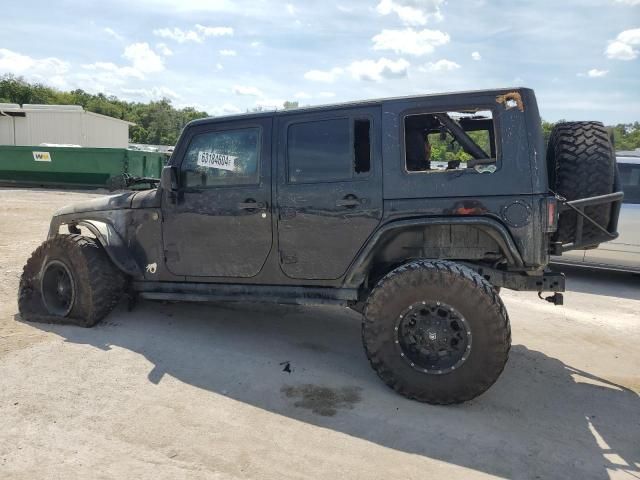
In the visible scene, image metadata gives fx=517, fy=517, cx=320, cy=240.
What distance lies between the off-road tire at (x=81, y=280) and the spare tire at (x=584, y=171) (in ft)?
12.7

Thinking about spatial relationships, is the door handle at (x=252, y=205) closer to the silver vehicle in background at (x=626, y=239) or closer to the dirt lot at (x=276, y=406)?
the dirt lot at (x=276, y=406)

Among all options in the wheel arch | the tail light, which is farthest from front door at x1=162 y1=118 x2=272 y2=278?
the tail light

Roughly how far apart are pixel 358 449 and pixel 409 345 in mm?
907

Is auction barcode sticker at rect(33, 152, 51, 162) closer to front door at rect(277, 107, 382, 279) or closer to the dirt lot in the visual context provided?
Answer: the dirt lot

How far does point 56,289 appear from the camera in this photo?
5098 millimetres

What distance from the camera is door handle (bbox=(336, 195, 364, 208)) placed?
3893mm

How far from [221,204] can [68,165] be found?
17.4 metres

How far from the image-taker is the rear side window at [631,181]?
758 cm

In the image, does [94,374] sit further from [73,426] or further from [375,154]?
[375,154]

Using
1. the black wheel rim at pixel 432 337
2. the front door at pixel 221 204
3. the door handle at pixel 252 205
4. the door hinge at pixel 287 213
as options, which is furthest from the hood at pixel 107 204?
the black wheel rim at pixel 432 337

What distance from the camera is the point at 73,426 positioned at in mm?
3199

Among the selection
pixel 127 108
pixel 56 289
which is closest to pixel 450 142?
pixel 56 289

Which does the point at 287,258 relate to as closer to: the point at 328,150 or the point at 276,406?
the point at 328,150

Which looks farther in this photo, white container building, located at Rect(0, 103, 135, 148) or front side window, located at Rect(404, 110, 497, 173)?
white container building, located at Rect(0, 103, 135, 148)
